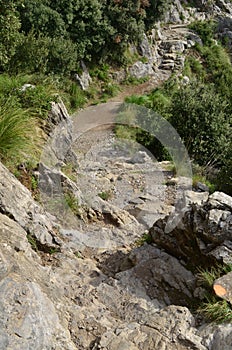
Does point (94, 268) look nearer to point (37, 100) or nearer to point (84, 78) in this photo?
point (37, 100)

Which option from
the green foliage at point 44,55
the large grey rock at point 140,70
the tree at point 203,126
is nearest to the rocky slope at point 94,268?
the tree at point 203,126

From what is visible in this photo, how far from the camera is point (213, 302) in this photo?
3.46 m

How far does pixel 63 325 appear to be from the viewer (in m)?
3.07

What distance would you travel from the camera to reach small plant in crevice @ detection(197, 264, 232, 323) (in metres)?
3.21

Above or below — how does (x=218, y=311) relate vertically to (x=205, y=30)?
above

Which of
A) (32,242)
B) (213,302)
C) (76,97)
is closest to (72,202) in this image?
(32,242)

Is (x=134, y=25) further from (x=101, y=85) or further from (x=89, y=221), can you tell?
(x=89, y=221)

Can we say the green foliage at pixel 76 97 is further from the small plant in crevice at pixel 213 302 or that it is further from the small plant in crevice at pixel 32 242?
the small plant in crevice at pixel 213 302

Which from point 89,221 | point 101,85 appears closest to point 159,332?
point 89,221

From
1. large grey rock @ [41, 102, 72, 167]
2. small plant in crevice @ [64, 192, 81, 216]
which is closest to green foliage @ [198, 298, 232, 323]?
small plant in crevice @ [64, 192, 81, 216]

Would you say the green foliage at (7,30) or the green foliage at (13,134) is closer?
the green foliage at (13,134)

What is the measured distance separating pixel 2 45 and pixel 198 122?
6.11 metres

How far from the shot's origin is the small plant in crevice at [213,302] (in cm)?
321

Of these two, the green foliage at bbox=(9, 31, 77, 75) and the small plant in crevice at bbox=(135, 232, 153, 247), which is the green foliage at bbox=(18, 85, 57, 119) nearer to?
the small plant in crevice at bbox=(135, 232, 153, 247)
